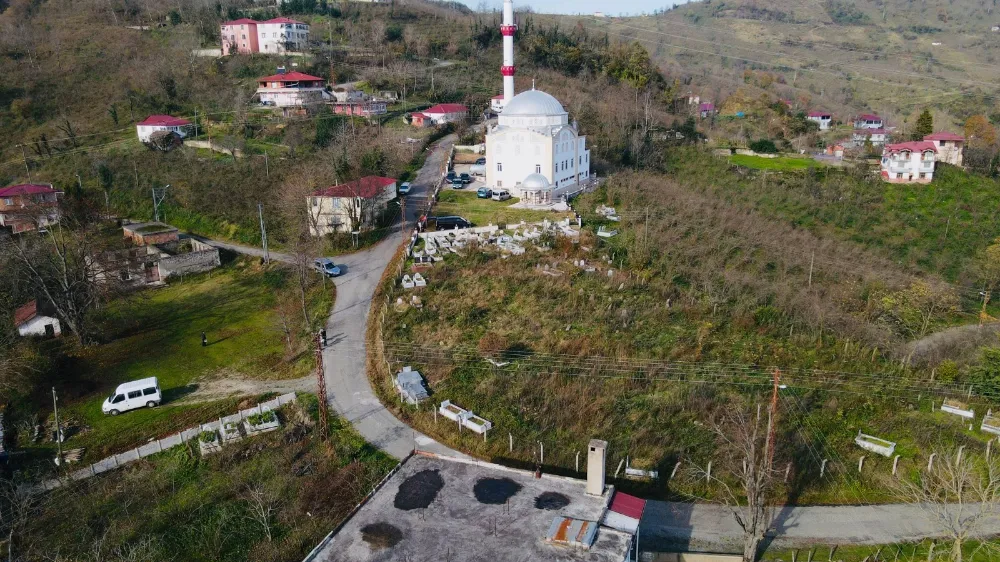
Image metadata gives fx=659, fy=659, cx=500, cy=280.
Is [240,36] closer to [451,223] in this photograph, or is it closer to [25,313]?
[451,223]

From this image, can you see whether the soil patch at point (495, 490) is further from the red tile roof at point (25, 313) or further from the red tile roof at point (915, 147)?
the red tile roof at point (915, 147)

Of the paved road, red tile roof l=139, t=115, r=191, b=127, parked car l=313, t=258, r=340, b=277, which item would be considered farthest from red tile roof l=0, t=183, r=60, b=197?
the paved road

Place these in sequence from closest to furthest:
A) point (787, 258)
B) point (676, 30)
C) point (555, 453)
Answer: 1. point (555, 453)
2. point (787, 258)
3. point (676, 30)

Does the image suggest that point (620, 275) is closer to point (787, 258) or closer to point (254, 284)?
point (787, 258)

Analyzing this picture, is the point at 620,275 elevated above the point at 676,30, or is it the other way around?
the point at 676,30

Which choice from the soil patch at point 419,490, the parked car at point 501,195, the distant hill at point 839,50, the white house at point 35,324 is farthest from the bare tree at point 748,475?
the distant hill at point 839,50

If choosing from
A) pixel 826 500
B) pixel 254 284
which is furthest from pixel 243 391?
pixel 826 500
